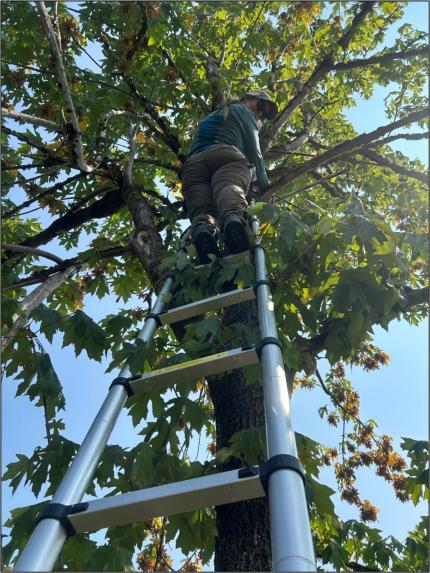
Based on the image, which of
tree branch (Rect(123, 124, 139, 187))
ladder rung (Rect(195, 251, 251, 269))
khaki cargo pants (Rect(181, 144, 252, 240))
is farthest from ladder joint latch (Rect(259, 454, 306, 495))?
tree branch (Rect(123, 124, 139, 187))

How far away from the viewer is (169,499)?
5.28ft

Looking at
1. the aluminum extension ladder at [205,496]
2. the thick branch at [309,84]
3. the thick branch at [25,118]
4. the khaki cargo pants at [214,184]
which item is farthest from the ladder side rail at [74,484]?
the thick branch at [309,84]

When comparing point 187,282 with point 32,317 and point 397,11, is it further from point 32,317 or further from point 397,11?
point 397,11

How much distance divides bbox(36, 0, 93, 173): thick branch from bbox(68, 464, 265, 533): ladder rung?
3.20 metres

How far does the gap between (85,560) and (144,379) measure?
2.63ft

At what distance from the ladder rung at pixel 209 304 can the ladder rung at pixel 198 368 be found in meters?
0.67

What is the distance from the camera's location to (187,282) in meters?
3.37

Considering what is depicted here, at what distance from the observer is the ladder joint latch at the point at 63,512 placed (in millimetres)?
1542

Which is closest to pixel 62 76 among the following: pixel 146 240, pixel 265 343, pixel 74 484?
pixel 146 240

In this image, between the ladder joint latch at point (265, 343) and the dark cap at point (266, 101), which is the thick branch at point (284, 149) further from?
the ladder joint latch at point (265, 343)

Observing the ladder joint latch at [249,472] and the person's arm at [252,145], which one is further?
the person's arm at [252,145]

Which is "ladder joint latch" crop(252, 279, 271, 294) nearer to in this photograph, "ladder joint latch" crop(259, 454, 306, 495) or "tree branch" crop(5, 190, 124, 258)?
"ladder joint latch" crop(259, 454, 306, 495)

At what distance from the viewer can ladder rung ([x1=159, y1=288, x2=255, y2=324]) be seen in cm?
294

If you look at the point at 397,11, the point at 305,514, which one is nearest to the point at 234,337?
the point at 305,514
